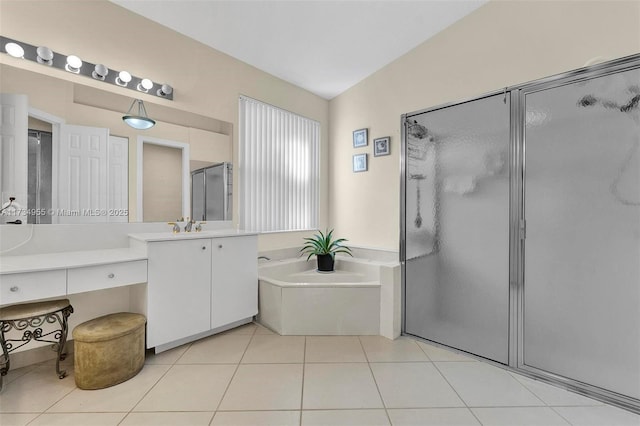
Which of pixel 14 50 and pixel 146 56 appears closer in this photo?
pixel 14 50

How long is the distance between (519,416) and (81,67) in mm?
3636

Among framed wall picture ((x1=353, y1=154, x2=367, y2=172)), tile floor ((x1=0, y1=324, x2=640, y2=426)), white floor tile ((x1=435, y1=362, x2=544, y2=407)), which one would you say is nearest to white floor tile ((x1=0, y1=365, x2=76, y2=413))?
tile floor ((x1=0, y1=324, x2=640, y2=426))

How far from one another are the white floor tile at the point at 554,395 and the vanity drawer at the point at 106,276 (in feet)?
8.74

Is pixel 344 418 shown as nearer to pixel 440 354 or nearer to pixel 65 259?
pixel 440 354

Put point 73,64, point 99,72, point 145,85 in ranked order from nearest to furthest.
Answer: point 73,64 < point 99,72 < point 145,85

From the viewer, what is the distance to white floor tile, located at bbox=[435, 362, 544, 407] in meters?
1.62

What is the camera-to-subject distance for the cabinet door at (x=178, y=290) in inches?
79.2

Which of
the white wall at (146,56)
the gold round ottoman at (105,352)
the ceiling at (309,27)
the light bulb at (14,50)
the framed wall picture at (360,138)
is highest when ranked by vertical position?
the ceiling at (309,27)

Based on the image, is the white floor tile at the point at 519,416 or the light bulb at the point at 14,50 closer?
the white floor tile at the point at 519,416

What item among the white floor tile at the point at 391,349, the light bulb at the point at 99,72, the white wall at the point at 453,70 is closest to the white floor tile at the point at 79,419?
the white floor tile at the point at 391,349

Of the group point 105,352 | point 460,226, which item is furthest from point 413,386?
point 105,352

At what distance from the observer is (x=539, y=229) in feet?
6.06

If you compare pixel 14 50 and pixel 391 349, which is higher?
pixel 14 50

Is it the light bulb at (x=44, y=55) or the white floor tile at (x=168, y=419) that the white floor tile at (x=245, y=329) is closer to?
the white floor tile at (x=168, y=419)
